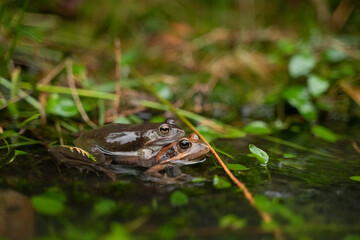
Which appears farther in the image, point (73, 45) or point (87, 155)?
point (73, 45)

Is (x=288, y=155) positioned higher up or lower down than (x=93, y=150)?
lower down

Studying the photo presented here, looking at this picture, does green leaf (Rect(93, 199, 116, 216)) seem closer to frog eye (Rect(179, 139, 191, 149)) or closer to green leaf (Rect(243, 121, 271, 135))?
frog eye (Rect(179, 139, 191, 149))

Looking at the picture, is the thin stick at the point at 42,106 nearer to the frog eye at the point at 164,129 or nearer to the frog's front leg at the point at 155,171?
the frog eye at the point at 164,129

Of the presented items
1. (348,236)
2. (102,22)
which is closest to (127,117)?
(348,236)

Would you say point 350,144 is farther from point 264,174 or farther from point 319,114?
point 264,174

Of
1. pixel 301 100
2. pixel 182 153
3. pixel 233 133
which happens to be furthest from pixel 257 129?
pixel 182 153

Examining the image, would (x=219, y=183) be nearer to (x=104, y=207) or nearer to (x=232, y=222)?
(x=232, y=222)
